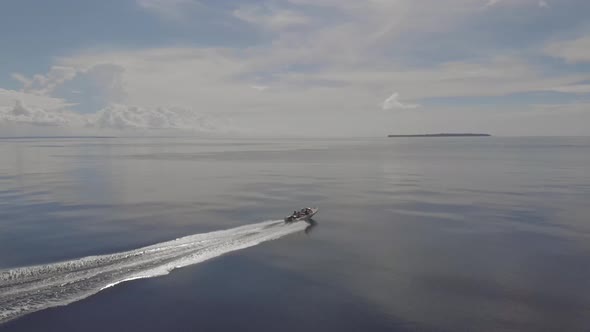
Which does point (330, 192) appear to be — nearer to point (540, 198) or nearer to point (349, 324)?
point (540, 198)

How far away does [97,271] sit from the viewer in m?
30.3

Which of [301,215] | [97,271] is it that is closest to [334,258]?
[301,215]

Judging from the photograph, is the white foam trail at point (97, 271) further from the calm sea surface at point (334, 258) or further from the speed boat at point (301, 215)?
the speed boat at point (301, 215)

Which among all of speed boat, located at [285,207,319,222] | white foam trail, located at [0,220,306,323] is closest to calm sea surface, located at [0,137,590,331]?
white foam trail, located at [0,220,306,323]

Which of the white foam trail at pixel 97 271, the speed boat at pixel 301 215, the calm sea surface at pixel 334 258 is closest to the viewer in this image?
the calm sea surface at pixel 334 258

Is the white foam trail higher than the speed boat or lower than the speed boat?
lower

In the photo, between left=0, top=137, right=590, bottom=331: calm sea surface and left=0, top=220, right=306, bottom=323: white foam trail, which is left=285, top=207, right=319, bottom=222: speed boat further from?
left=0, top=220, right=306, bottom=323: white foam trail

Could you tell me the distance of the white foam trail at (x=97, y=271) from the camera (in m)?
25.4

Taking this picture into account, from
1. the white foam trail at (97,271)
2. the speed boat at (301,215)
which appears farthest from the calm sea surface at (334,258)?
the speed boat at (301,215)

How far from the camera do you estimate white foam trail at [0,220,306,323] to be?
2544 centimetres

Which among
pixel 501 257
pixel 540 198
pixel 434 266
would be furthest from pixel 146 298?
pixel 540 198

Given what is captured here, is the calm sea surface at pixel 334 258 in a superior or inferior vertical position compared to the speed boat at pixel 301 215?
inferior

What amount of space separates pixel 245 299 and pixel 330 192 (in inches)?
1821

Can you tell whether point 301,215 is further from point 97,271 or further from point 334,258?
point 97,271
